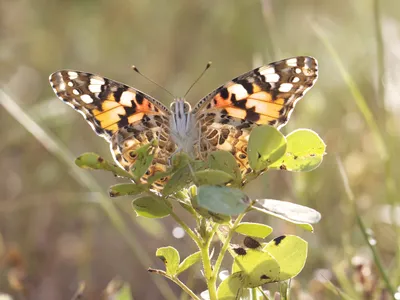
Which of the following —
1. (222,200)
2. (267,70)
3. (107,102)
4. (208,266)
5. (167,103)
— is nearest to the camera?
(222,200)

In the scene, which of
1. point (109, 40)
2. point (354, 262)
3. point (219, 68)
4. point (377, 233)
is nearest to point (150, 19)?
point (109, 40)

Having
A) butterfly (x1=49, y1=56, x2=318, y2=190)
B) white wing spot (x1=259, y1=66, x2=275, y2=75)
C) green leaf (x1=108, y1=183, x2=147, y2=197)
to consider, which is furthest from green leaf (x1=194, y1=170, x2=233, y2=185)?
white wing spot (x1=259, y1=66, x2=275, y2=75)

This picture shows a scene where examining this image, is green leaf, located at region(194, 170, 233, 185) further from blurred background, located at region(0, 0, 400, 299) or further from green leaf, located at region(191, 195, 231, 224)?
blurred background, located at region(0, 0, 400, 299)

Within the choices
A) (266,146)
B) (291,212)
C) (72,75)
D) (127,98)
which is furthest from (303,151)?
(72,75)

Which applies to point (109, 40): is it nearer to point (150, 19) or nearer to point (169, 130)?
point (150, 19)

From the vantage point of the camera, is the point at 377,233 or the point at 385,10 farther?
the point at 385,10

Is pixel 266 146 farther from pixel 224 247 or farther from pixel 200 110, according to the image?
pixel 200 110

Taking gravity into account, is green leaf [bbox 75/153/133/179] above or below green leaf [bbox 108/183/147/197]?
above
